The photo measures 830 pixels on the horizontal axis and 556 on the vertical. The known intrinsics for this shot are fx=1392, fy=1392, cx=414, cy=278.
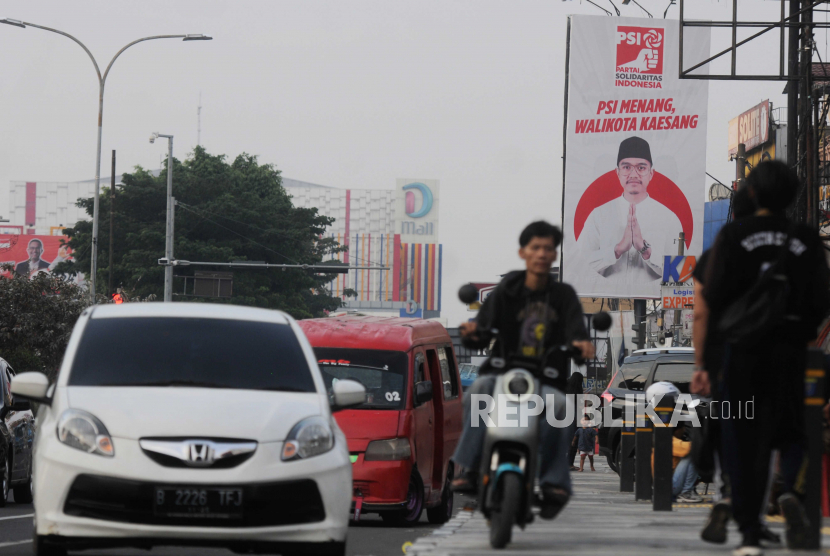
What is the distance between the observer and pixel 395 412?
13.3 meters

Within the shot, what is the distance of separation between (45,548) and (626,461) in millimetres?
11564

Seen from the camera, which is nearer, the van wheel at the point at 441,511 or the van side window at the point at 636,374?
the van wheel at the point at 441,511

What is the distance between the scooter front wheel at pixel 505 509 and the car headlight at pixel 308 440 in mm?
1239

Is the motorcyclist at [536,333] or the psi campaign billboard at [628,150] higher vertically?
the psi campaign billboard at [628,150]

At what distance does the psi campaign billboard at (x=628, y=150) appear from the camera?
40.3 metres

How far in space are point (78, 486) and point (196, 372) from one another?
1.14 metres

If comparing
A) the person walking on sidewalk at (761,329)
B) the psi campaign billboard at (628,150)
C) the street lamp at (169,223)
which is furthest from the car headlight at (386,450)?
the street lamp at (169,223)

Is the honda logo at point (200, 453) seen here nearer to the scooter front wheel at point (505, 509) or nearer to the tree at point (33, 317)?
the scooter front wheel at point (505, 509)

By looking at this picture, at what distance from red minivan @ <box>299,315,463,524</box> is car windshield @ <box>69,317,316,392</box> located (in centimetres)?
458

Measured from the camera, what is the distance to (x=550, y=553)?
6547 millimetres

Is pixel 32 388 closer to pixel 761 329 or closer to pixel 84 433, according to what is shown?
pixel 84 433

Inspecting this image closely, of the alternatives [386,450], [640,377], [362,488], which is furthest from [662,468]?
[640,377]

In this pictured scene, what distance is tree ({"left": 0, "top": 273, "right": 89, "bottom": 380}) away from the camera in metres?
39.6


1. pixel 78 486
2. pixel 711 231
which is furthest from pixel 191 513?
pixel 711 231
